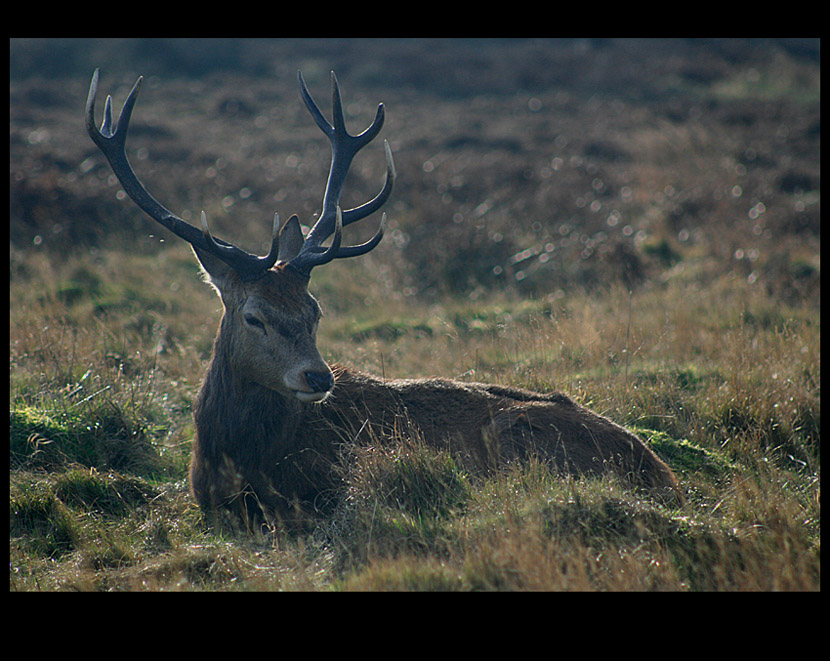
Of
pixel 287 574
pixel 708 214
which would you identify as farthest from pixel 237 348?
pixel 708 214

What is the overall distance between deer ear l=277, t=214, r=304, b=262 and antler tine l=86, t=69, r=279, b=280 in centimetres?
37

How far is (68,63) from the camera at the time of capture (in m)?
29.8

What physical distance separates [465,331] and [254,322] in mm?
4159

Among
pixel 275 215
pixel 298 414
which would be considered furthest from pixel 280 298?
pixel 298 414

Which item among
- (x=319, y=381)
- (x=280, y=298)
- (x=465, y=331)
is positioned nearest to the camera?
(x=319, y=381)

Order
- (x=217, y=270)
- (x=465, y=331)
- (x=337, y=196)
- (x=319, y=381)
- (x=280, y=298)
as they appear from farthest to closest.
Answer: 1. (x=465, y=331)
2. (x=337, y=196)
3. (x=217, y=270)
4. (x=280, y=298)
5. (x=319, y=381)

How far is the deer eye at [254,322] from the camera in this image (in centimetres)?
489

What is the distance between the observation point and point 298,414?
518 cm

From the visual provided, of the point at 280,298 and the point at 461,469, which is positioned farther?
the point at 280,298

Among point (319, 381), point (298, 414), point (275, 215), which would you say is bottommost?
point (298, 414)

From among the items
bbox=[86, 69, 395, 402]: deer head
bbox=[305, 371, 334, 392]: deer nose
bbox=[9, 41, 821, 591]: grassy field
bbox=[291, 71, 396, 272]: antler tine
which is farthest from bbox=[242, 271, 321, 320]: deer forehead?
bbox=[9, 41, 821, 591]: grassy field

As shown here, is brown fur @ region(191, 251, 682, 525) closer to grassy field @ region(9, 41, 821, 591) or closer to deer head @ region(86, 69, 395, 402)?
deer head @ region(86, 69, 395, 402)

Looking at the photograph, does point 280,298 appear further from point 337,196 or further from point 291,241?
point 337,196

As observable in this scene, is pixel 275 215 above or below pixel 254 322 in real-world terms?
above
